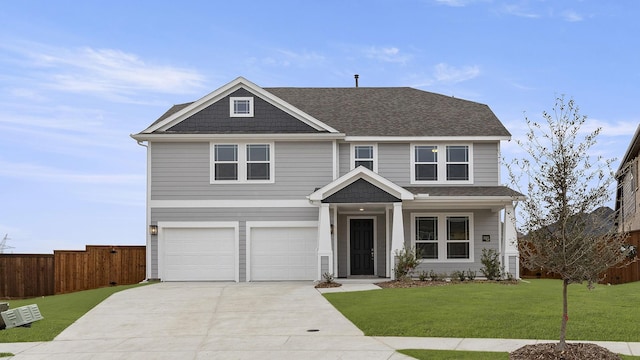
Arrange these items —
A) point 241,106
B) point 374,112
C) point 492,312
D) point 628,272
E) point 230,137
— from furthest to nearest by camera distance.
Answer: point 374,112
point 628,272
point 241,106
point 230,137
point 492,312

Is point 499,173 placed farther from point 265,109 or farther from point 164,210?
point 164,210

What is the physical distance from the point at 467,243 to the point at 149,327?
14.0 metres

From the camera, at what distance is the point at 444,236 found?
25.5 metres

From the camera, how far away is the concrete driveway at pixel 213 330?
40.2ft

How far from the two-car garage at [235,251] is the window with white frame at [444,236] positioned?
405cm

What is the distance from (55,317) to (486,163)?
16.2 meters

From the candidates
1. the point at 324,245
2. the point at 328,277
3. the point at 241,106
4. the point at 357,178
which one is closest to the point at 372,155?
the point at 357,178

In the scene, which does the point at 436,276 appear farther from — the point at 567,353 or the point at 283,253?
the point at 567,353

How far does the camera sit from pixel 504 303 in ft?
53.4

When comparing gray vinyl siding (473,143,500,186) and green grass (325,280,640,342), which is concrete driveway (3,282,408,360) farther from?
gray vinyl siding (473,143,500,186)

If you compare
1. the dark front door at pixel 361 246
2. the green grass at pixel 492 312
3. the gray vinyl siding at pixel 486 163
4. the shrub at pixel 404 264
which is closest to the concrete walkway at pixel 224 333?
the green grass at pixel 492 312

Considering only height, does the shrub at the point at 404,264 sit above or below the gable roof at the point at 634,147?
below

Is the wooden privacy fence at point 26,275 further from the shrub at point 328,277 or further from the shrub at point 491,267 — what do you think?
the shrub at point 491,267

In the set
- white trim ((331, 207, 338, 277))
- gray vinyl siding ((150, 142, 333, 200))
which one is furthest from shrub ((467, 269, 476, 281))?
gray vinyl siding ((150, 142, 333, 200))
